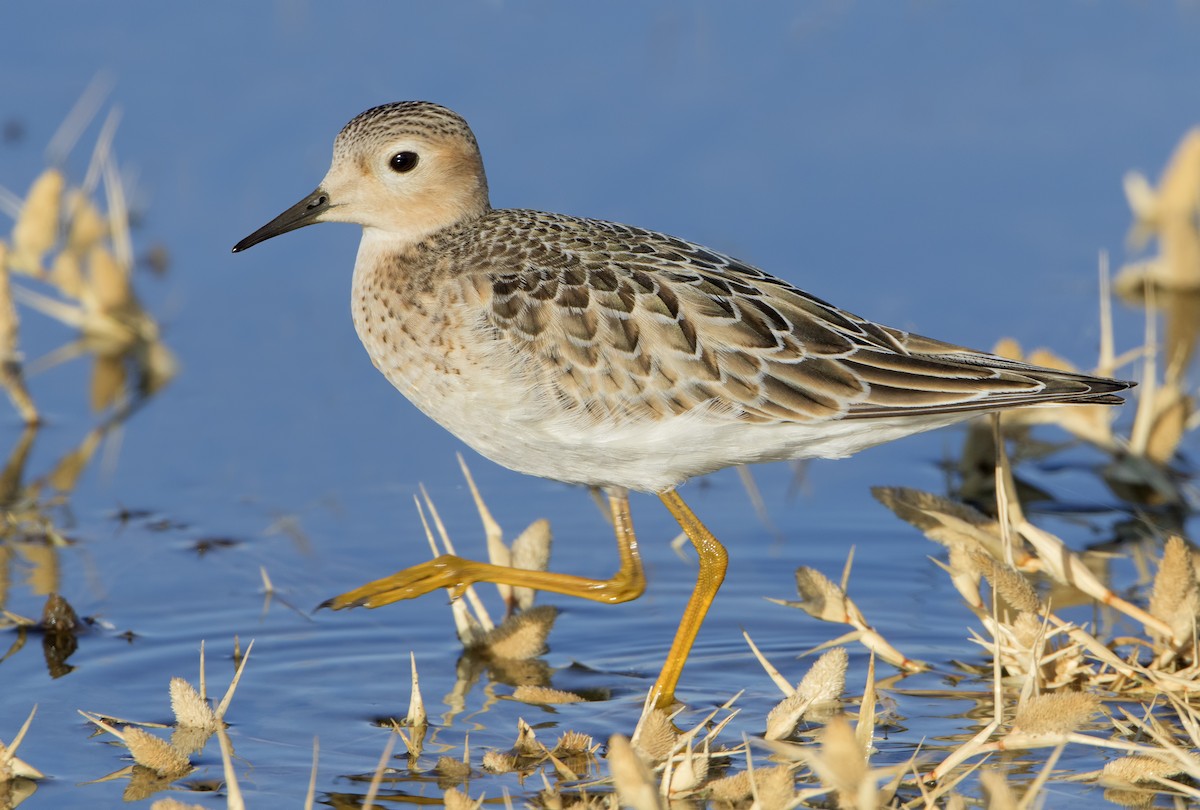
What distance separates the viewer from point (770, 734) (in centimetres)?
531

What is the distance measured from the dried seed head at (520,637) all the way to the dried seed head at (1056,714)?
7.00 ft

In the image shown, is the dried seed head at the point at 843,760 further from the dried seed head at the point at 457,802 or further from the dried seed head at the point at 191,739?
the dried seed head at the point at 191,739

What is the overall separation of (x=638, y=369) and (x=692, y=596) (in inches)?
40.1

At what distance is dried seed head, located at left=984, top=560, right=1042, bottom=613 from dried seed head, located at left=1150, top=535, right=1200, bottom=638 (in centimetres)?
45

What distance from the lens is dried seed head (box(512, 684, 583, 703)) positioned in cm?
600

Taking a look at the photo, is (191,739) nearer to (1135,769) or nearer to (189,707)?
(189,707)

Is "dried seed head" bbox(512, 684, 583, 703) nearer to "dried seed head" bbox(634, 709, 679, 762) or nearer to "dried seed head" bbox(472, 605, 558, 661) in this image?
"dried seed head" bbox(472, 605, 558, 661)

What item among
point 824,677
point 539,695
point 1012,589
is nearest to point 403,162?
point 539,695

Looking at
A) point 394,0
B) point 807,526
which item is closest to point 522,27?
point 394,0

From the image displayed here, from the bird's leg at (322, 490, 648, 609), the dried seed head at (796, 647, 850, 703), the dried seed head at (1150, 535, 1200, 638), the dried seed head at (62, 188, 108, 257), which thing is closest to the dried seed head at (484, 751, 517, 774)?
the dried seed head at (796, 647, 850, 703)

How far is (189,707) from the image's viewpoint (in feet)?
18.0

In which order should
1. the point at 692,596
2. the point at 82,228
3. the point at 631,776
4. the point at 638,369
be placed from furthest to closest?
the point at 82,228 < the point at 692,596 < the point at 638,369 < the point at 631,776

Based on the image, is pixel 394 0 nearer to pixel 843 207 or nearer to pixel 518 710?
pixel 843 207

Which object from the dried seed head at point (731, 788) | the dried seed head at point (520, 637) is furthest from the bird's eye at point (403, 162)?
the dried seed head at point (731, 788)
